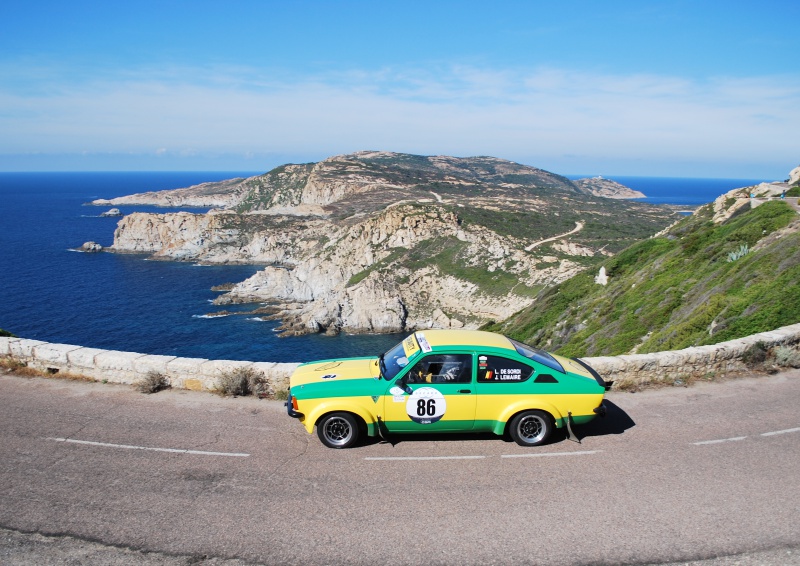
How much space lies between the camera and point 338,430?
843 cm

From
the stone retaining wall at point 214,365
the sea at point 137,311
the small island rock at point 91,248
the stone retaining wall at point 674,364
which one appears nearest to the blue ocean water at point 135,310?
the sea at point 137,311

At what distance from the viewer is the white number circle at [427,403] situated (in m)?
8.29

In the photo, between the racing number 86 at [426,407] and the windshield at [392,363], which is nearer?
the racing number 86 at [426,407]

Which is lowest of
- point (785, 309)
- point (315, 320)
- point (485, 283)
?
point (315, 320)

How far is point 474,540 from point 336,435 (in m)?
3.01

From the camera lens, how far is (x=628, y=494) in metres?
7.09

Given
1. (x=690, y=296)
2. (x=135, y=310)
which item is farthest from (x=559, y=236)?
(x=690, y=296)

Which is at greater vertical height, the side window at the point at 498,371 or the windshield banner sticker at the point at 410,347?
the windshield banner sticker at the point at 410,347

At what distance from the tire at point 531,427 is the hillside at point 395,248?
2421 inches

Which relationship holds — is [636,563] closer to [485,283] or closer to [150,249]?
[485,283]

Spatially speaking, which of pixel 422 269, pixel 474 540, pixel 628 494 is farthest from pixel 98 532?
pixel 422 269

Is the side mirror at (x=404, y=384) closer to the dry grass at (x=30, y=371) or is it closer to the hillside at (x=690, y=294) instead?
the dry grass at (x=30, y=371)

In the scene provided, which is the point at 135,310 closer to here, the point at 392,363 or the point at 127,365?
the point at 127,365

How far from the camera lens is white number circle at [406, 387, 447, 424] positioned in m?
8.29
